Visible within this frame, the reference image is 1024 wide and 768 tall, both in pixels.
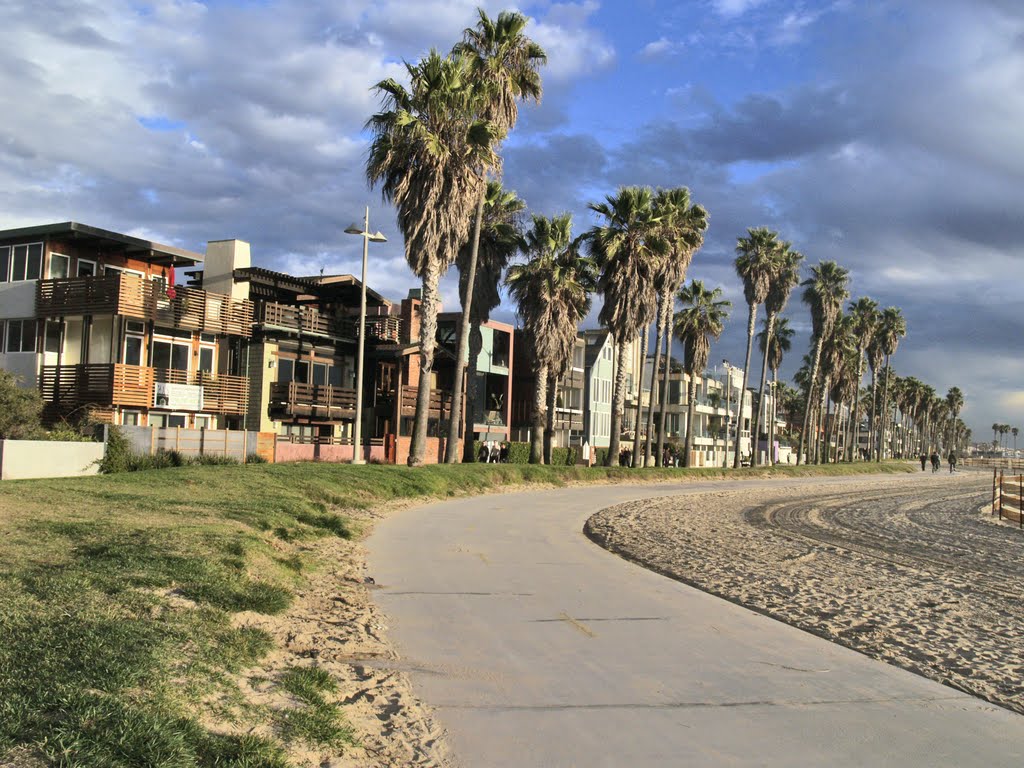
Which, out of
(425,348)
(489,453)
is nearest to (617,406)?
(489,453)

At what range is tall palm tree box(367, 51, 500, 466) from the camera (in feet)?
107

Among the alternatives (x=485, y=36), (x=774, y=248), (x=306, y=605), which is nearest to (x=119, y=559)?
(x=306, y=605)

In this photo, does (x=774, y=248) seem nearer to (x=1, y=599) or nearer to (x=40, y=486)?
(x=40, y=486)

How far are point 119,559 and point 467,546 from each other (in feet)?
23.8

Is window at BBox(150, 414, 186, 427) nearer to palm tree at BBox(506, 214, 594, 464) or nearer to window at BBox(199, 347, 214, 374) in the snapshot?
Result: window at BBox(199, 347, 214, 374)

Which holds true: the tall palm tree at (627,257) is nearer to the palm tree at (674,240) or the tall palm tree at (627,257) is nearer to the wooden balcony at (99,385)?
the palm tree at (674,240)

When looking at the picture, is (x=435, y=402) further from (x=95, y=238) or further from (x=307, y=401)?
(x=95, y=238)

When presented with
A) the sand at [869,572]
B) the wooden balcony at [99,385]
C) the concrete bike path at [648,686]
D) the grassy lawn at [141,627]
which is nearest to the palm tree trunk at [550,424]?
the sand at [869,572]

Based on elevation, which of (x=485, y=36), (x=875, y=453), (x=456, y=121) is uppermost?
(x=485, y=36)

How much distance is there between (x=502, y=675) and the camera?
7238mm

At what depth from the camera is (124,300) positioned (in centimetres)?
3105

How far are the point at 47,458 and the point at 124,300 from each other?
409 inches

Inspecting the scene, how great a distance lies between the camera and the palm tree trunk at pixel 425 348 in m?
33.7

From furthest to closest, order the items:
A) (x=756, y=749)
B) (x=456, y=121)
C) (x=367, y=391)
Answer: (x=367, y=391), (x=456, y=121), (x=756, y=749)
